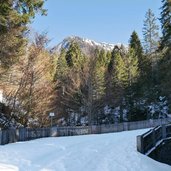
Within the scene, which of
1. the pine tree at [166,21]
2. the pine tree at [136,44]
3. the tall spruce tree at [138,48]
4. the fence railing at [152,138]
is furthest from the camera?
the pine tree at [136,44]

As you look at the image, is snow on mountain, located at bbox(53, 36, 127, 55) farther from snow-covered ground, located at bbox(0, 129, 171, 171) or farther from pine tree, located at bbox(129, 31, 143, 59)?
snow-covered ground, located at bbox(0, 129, 171, 171)

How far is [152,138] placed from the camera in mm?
19281

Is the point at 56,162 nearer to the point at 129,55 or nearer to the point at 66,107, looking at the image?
the point at 66,107

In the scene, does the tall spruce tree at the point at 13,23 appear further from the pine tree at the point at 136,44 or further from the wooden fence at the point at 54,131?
the pine tree at the point at 136,44

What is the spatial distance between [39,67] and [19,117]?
4839 millimetres

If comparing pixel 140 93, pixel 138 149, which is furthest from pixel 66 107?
pixel 138 149

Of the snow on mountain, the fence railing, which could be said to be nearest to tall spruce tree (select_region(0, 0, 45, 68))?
the fence railing

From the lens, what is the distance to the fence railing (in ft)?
57.1

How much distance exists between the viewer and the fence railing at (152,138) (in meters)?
17.4

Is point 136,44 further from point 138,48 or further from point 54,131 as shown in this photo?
point 54,131

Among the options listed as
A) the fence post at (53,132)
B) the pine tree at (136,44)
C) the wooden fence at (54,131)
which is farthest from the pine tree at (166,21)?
the pine tree at (136,44)

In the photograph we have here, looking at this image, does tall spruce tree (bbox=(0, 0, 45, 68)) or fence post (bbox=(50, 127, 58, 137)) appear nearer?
tall spruce tree (bbox=(0, 0, 45, 68))

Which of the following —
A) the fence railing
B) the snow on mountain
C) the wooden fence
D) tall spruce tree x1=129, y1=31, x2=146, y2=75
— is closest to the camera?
the fence railing

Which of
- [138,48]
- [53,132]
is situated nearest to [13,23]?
[53,132]
